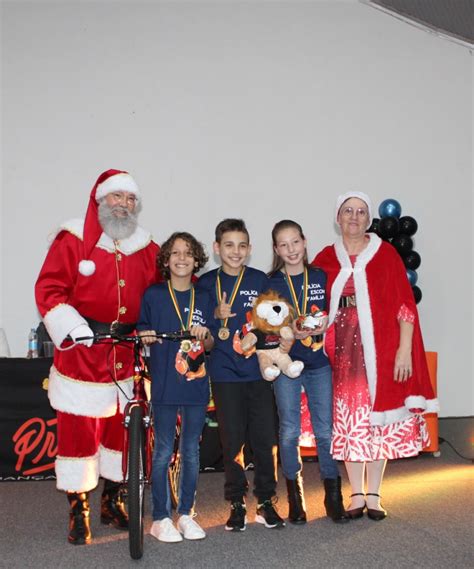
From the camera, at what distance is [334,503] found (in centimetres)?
333

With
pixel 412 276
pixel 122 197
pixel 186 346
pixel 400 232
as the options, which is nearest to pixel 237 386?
pixel 186 346

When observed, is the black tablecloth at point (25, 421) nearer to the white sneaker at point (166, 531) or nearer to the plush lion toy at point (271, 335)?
the white sneaker at point (166, 531)

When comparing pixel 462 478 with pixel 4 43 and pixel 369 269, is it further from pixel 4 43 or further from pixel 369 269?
pixel 4 43

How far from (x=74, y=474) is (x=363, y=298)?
159cm

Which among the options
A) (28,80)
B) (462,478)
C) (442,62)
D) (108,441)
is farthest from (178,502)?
(442,62)

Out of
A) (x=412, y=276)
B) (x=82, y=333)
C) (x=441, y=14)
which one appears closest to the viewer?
(x=441, y=14)

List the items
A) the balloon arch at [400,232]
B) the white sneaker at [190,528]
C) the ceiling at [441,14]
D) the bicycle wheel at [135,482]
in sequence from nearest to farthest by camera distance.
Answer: the ceiling at [441,14]
the bicycle wheel at [135,482]
the white sneaker at [190,528]
the balloon arch at [400,232]

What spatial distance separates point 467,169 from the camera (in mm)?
5785

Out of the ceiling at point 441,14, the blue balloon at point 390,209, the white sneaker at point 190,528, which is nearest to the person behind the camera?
the ceiling at point 441,14

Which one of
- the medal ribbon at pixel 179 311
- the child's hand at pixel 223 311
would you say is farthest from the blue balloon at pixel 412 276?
the medal ribbon at pixel 179 311

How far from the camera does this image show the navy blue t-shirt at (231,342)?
3.17 metres

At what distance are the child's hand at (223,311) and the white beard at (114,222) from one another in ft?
1.87

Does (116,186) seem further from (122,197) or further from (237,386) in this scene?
(237,386)

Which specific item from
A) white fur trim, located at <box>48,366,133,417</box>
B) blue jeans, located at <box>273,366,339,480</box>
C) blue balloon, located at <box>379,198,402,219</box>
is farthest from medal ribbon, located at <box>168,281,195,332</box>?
blue balloon, located at <box>379,198,402,219</box>
